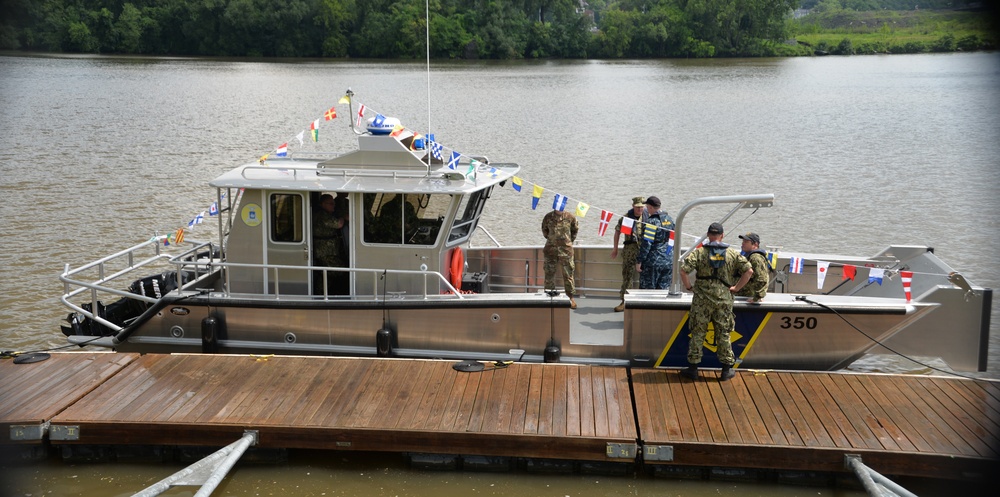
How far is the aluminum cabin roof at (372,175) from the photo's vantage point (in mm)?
10280

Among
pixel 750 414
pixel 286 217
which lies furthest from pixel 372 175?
pixel 750 414

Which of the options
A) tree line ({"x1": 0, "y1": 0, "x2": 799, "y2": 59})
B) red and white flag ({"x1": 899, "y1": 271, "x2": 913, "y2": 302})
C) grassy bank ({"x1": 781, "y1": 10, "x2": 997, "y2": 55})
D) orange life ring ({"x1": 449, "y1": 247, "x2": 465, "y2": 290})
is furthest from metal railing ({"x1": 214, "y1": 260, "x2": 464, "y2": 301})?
grassy bank ({"x1": 781, "y1": 10, "x2": 997, "y2": 55})

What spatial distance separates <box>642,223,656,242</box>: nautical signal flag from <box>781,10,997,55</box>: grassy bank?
61.6m

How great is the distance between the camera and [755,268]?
9.58 m

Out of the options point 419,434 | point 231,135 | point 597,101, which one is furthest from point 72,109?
point 419,434

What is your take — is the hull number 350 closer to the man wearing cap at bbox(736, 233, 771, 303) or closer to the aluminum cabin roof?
the man wearing cap at bbox(736, 233, 771, 303)

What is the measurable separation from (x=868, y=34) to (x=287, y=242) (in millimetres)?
72617

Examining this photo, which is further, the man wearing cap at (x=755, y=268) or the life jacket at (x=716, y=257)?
the man wearing cap at (x=755, y=268)

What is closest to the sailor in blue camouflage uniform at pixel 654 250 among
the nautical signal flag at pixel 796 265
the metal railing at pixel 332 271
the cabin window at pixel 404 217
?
the nautical signal flag at pixel 796 265

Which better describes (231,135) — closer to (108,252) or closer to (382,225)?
(108,252)

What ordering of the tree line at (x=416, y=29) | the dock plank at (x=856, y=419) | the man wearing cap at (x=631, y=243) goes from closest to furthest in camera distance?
1. the dock plank at (x=856, y=419)
2. the man wearing cap at (x=631, y=243)
3. the tree line at (x=416, y=29)

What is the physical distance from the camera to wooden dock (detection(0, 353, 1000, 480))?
8156 mm

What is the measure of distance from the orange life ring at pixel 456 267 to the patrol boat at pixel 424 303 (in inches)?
1.1

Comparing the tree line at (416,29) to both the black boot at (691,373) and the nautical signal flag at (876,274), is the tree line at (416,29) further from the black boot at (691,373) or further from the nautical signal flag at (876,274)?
the black boot at (691,373)
